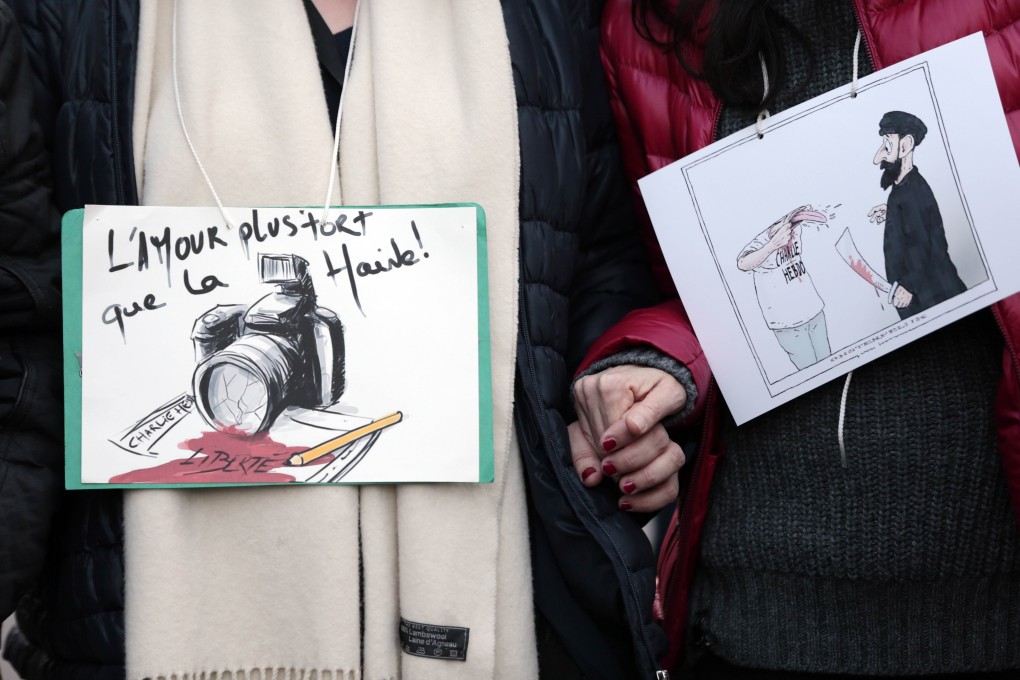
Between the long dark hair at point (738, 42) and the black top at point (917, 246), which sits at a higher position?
the long dark hair at point (738, 42)

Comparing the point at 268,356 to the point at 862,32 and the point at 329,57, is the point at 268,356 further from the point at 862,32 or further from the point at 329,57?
the point at 862,32

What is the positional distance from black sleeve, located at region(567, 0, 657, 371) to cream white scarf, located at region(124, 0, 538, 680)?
0.42ft

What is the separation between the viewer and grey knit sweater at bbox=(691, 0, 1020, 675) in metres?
0.88

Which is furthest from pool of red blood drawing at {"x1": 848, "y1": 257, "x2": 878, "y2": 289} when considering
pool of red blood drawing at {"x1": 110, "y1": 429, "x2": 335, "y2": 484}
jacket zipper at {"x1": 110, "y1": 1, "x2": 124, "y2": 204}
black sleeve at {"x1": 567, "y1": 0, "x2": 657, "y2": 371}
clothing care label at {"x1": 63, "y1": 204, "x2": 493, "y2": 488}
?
jacket zipper at {"x1": 110, "y1": 1, "x2": 124, "y2": 204}

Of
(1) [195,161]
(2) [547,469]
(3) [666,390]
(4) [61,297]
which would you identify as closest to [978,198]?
(3) [666,390]

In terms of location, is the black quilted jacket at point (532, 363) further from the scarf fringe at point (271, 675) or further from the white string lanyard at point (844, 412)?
the white string lanyard at point (844, 412)

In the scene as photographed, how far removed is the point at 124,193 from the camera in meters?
0.86

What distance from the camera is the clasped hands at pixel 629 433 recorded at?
2.92ft

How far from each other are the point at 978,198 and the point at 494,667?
60 centimetres

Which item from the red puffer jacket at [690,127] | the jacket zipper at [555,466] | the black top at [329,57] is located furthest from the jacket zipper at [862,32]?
the black top at [329,57]

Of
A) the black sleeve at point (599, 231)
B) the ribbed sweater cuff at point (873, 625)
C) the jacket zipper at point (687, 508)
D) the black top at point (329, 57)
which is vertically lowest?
the ribbed sweater cuff at point (873, 625)

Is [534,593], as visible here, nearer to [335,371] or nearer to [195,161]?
[335,371]

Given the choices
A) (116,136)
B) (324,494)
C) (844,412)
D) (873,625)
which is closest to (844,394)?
A: (844,412)

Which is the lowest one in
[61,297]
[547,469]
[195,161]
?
[547,469]
